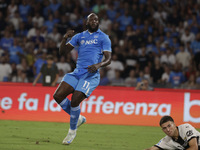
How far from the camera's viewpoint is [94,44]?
29.6ft

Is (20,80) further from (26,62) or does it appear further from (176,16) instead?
(176,16)

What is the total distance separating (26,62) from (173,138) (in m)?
11.6

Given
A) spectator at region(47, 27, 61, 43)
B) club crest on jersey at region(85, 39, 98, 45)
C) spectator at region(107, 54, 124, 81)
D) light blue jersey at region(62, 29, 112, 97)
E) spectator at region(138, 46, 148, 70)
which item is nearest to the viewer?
light blue jersey at region(62, 29, 112, 97)

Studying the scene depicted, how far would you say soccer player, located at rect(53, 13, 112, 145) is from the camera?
344 inches

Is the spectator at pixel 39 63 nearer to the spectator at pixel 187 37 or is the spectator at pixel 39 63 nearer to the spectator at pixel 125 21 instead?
the spectator at pixel 125 21

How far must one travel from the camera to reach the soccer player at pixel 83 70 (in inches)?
344

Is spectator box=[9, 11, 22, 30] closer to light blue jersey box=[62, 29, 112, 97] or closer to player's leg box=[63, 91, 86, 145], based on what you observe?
light blue jersey box=[62, 29, 112, 97]

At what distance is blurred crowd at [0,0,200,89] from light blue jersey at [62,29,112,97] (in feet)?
23.8

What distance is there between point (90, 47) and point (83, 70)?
0.52 metres

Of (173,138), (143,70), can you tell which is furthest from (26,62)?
(173,138)

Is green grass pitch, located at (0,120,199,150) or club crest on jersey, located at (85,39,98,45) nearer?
green grass pitch, located at (0,120,199,150)

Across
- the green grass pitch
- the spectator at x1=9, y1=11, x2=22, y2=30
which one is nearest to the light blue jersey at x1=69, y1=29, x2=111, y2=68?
the green grass pitch

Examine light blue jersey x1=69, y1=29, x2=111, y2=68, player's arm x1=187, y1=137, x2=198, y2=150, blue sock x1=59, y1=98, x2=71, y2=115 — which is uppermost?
light blue jersey x1=69, y1=29, x2=111, y2=68

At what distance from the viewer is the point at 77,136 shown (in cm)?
1020
